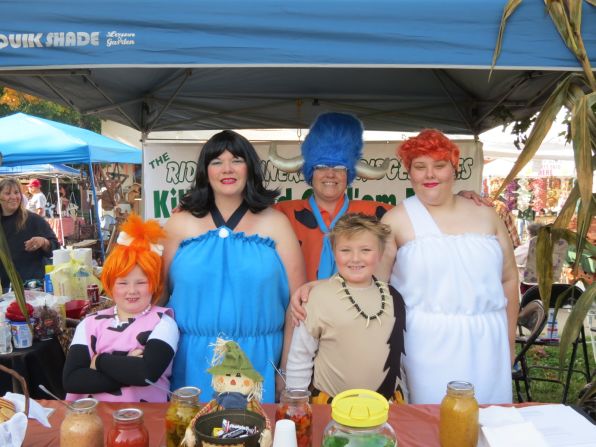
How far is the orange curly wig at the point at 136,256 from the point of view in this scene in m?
2.05

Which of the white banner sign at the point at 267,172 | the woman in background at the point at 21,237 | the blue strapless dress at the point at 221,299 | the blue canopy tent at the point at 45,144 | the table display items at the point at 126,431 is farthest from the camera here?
the blue canopy tent at the point at 45,144

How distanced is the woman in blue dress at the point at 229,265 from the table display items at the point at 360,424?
980mm

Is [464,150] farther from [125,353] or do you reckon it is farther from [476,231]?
[125,353]

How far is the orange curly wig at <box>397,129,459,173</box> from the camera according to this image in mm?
2266

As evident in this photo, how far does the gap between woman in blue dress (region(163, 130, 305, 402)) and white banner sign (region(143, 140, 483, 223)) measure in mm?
2317

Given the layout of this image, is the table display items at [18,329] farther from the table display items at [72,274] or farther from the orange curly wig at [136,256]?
the orange curly wig at [136,256]

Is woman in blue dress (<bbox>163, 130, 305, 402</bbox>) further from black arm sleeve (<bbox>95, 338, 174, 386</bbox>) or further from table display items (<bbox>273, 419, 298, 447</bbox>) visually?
table display items (<bbox>273, 419, 298, 447</bbox>)

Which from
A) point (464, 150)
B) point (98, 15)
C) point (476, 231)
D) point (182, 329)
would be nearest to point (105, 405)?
point (182, 329)

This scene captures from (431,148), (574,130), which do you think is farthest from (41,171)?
(574,130)

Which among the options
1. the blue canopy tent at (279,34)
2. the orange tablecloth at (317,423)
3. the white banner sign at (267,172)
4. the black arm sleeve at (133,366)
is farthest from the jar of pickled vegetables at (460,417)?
the white banner sign at (267,172)

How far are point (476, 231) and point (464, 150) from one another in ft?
8.14

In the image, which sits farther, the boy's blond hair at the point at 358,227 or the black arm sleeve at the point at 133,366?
the boy's blond hair at the point at 358,227

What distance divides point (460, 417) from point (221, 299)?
110 centimetres

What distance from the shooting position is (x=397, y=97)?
4.84 meters
